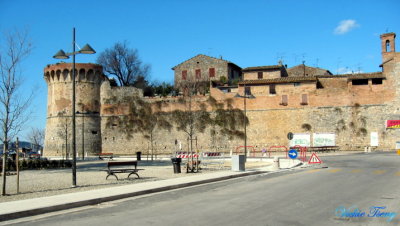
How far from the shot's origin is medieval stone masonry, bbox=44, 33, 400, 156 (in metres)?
43.2

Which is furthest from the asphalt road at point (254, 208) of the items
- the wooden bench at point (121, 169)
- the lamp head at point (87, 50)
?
the lamp head at point (87, 50)

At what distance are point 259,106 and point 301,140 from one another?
6921mm

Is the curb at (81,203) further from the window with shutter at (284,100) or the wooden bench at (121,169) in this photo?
the window with shutter at (284,100)

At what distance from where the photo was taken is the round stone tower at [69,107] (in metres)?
52.6

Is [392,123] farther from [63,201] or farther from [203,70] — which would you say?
[63,201]

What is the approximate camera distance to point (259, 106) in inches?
1911

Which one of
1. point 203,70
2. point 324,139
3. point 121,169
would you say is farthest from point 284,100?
point 121,169

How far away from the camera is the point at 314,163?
1005 inches

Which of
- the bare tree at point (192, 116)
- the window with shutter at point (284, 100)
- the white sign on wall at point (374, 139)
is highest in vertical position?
the window with shutter at point (284, 100)

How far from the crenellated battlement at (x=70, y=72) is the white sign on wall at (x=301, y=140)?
91.2 ft

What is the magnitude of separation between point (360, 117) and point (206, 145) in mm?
18717

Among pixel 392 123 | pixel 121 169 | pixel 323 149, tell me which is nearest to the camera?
pixel 121 169

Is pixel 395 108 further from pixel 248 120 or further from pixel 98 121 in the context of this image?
pixel 98 121

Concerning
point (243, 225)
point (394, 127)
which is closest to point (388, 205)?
point (243, 225)
